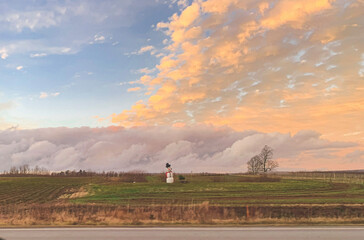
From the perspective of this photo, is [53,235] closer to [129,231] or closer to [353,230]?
[129,231]

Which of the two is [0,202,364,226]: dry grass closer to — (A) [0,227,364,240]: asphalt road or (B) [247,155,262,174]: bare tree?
(A) [0,227,364,240]: asphalt road

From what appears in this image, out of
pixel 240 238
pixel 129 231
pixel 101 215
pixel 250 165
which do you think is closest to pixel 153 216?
pixel 101 215

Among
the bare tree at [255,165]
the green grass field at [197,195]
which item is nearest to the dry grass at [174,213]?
the green grass field at [197,195]

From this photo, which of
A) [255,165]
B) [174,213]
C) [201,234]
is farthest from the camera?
[255,165]

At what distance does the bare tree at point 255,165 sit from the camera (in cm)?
13338

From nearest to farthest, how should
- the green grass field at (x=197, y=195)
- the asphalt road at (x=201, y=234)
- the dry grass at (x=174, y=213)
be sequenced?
the asphalt road at (x=201, y=234) → the dry grass at (x=174, y=213) → the green grass field at (x=197, y=195)

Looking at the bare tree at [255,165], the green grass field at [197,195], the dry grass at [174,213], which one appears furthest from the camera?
the bare tree at [255,165]

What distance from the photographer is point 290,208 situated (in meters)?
26.7

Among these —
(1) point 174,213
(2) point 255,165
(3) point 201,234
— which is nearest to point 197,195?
(1) point 174,213

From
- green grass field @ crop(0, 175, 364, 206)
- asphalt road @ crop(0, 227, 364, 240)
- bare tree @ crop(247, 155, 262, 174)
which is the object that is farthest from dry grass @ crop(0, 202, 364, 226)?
bare tree @ crop(247, 155, 262, 174)

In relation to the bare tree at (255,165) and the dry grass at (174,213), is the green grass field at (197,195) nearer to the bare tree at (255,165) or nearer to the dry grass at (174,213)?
the dry grass at (174,213)

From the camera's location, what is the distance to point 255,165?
445 ft

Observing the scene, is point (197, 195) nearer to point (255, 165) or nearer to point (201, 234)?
point (201, 234)

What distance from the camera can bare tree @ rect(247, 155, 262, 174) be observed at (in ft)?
438
